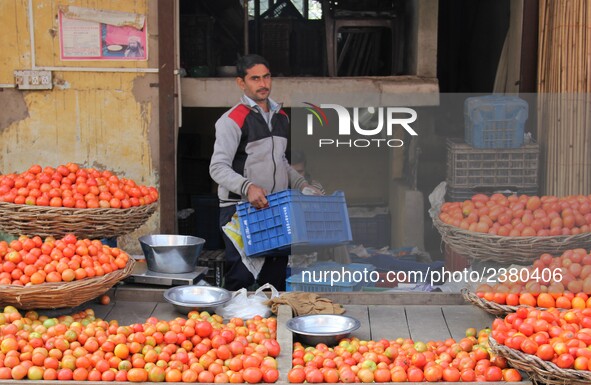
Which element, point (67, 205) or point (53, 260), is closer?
point (53, 260)

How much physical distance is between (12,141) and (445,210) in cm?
371

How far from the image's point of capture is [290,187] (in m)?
6.04

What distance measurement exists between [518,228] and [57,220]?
8.34ft

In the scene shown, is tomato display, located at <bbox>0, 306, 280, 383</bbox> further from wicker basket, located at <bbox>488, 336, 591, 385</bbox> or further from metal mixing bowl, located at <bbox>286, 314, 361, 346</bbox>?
wicker basket, located at <bbox>488, 336, 591, 385</bbox>

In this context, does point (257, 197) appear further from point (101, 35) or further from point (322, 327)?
point (101, 35)

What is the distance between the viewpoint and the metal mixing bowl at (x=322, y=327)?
402 centimetres

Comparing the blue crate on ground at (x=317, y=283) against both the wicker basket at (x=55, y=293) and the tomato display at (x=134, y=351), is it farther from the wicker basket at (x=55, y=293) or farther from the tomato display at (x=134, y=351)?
the wicker basket at (x=55, y=293)

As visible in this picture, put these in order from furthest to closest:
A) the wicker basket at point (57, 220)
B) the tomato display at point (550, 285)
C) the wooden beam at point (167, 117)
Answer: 1. the wooden beam at point (167, 117)
2. the wicker basket at point (57, 220)
3. the tomato display at point (550, 285)

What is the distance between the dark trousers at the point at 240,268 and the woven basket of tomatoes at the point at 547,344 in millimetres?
2264

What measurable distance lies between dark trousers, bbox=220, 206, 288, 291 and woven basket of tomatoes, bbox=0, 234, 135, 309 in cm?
132

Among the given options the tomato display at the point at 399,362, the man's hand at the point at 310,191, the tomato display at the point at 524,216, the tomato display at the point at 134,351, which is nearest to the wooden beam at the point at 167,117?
the man's hand at the point at 310,191

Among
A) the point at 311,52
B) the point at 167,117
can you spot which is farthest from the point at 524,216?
the point at 311,52

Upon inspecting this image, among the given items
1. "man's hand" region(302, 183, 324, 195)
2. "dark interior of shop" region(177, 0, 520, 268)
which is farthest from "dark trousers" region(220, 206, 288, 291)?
"dark interior of shop" region(177, 0, 520, 268)

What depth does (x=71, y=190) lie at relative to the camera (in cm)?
491
